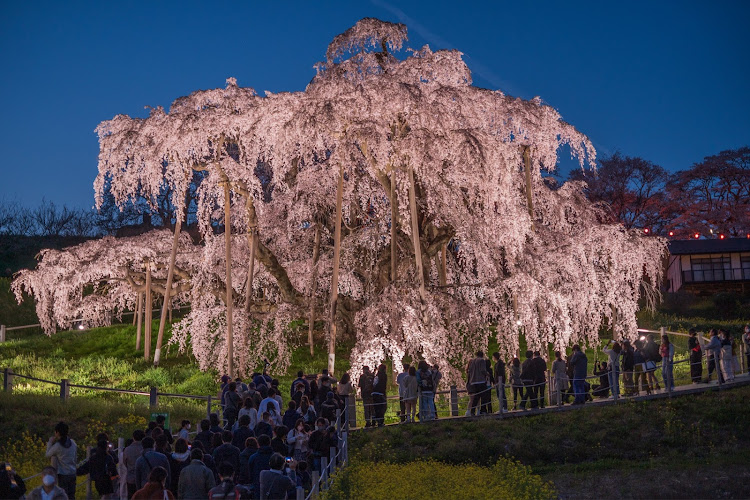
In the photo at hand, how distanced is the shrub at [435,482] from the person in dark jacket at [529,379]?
3.10 meters

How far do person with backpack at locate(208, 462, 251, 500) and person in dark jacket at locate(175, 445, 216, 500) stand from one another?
0.57 feet

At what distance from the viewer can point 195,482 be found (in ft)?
31.8

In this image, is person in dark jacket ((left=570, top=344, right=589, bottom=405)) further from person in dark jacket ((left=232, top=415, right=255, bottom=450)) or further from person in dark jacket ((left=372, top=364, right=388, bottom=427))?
person in dark jacket ((left=232, top=415, right=255, bottom=450))

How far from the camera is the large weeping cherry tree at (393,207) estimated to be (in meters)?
22.4

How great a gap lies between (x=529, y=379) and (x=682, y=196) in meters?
40.5

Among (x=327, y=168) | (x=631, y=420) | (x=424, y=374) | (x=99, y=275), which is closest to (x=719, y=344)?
(x=631, y=420)

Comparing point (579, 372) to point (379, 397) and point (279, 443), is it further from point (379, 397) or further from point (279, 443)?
point (279, 443)

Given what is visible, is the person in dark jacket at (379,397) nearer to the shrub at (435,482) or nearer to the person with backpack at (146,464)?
the shrub at (435,482)

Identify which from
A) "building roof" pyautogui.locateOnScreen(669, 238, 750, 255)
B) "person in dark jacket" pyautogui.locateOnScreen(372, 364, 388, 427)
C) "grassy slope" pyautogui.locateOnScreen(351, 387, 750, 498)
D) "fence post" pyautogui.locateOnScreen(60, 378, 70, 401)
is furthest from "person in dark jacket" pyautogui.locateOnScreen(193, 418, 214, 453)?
"building roof" pyautogui.locateOnScreen(669, 238, 750, 255)

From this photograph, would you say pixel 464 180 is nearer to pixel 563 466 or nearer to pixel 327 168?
pixel 327 168

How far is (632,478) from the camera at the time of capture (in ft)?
53.5

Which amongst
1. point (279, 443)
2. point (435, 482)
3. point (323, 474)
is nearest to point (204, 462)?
point (279, 443)

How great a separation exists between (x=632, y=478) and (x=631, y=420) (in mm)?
3234

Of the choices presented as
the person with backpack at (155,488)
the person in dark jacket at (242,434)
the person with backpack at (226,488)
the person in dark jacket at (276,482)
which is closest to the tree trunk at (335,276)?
the person in dark jacket at (242,434)
